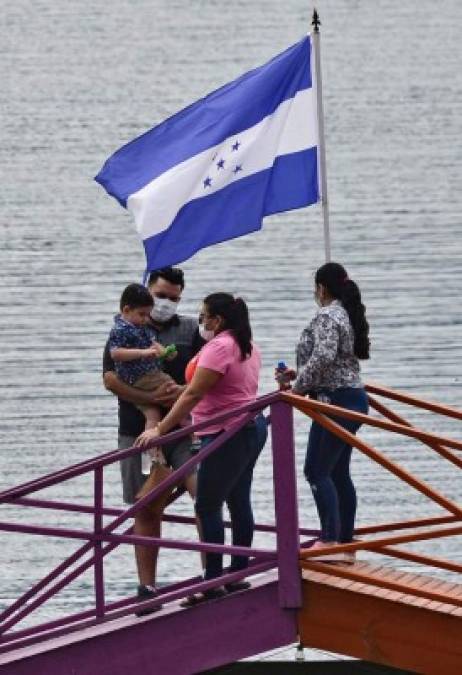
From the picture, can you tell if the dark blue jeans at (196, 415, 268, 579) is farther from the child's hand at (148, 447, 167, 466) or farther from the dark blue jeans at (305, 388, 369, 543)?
the child's hand at (148, 447, 167, 466)

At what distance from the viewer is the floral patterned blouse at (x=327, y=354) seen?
27.6ft

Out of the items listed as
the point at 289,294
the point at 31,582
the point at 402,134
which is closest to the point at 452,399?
the point at 289,294

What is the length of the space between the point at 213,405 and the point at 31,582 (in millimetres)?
3405

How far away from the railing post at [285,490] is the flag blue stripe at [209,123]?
1447 millimetres

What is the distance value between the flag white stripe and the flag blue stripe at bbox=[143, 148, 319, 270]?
0.03m

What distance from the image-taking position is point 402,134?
18.8m

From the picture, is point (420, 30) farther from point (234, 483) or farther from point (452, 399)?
point (234, 483)

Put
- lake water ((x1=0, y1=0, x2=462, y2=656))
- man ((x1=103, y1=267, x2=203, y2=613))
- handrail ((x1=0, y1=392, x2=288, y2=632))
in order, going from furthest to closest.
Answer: lake water ((x1=0, y1=0, x2=462, y2=656)) → man ((x1=103, y1=267, x2=203, y2=613)) → handrail ((x1=0, y1=392, x2=288, y2=632))

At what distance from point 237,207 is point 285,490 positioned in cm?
145

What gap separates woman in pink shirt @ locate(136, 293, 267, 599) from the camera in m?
8.35

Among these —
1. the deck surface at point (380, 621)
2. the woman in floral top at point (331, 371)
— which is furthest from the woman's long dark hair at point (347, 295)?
the deck surface at point (380, 621)

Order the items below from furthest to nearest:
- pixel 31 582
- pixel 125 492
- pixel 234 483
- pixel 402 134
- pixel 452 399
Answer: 1. pixel 402 134
2. pixel 452 399
3. pixel 31 582
4. pixel 125 492
5. pixel 234 483

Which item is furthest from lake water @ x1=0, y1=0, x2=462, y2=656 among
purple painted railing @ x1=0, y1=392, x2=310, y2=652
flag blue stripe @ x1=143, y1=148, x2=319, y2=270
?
flag blue stripe @ x1=143, y1=148, x2=319, y2=270

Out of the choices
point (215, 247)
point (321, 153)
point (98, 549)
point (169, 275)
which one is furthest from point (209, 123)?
point (215, 247)
